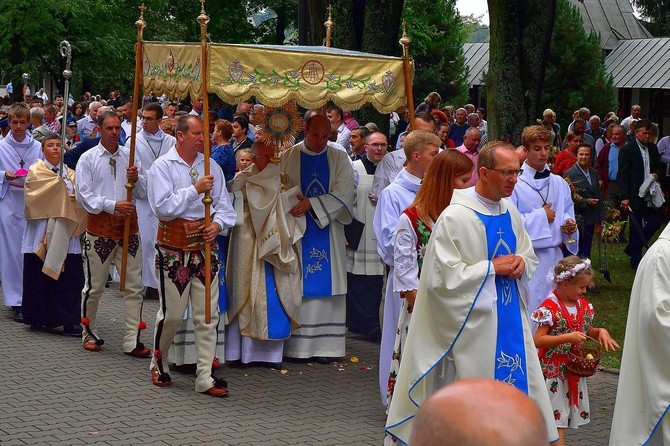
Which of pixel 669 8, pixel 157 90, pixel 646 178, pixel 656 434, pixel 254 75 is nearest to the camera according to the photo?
pixel 656 434

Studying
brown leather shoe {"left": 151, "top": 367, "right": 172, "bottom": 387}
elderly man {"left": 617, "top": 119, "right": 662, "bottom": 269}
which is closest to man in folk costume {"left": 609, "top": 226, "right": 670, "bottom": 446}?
brown leather shoe {"left": 151, "top": 367, "right": 172, "bottom": 387}

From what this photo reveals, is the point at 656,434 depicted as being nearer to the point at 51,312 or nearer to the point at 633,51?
the point at 51,312

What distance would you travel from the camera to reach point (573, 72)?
3100 cm

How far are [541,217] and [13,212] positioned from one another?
5.94 metres

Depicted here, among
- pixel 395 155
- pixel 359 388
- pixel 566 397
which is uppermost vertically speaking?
pixel 395 155

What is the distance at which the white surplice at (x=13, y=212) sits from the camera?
12.0 meters

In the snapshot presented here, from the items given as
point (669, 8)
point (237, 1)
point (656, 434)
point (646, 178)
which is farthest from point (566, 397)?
point (669, 8)

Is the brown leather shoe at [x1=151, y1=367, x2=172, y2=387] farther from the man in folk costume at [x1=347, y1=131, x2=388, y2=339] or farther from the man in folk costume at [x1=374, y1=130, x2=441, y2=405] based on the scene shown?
the man in folk costume at [x1=347, y1=131, x2=388, y2=339]

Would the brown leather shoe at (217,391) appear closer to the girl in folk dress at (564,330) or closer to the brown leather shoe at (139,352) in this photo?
the brown leather shoe at (139,352)

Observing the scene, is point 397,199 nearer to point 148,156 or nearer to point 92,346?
point 92,346

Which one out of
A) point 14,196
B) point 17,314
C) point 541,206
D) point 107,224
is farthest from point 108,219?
point 541,206

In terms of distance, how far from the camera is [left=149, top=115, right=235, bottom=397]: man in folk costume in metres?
8.62

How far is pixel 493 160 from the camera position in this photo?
20.4ft

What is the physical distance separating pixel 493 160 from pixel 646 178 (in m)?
10.6
